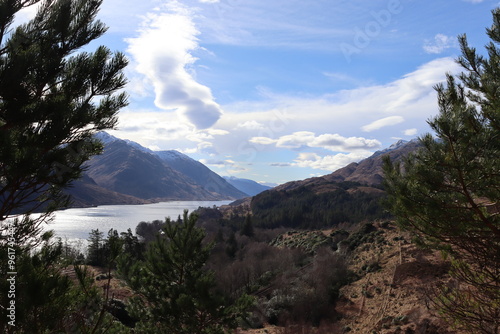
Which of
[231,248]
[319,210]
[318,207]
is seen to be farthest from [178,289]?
[318,207]

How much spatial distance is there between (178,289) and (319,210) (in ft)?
323

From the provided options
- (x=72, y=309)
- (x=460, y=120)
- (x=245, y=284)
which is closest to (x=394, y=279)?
(x=245, y=284)

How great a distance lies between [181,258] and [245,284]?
29.3 meters

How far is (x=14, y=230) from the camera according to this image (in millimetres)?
4859

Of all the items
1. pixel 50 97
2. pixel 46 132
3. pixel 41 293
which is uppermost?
pixel 50 97

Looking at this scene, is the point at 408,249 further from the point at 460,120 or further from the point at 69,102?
the point at 69,102

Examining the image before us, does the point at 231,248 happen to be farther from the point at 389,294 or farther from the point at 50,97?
the point at 50,97

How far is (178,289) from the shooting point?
10367 mm

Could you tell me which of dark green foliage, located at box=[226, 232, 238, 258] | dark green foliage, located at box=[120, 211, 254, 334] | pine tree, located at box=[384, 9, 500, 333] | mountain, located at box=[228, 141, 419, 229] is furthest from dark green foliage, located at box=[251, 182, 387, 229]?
pine tree, located at box=[384, 9, 500, 333]

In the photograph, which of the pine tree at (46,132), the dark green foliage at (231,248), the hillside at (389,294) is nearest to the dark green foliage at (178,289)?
the pine tree at (46,132)

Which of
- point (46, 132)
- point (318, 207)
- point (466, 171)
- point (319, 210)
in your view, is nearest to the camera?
point (46, 132)

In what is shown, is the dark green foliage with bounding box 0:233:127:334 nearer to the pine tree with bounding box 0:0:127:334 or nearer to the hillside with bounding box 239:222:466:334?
the pine tree with bounding box 0:0:127:334

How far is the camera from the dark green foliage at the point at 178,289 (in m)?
9.73

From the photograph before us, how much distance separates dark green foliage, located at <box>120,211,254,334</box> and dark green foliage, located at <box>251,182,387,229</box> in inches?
2906
